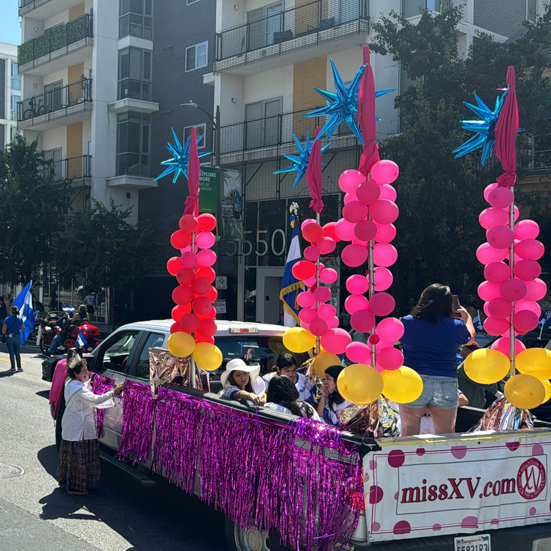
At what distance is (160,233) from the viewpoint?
32344mm

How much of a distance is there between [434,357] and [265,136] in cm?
2133

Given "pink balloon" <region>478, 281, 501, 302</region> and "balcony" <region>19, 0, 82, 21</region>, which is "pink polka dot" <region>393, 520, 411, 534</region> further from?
"balcony" <region>19, 0, 82, 21</region>

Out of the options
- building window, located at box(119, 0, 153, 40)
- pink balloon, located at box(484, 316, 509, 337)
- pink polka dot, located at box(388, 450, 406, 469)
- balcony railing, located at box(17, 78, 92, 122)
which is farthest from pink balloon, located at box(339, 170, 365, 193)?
balcony railing, located at box(17, 78, 92, 122)

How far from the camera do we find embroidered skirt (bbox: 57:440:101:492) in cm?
743

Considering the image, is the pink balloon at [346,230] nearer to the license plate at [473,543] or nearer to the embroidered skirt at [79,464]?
the license plate at [473,543]

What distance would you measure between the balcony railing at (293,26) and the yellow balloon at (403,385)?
19.0 m

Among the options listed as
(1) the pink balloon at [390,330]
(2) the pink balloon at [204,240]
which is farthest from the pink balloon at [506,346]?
(2) the pink balloon at [204,240]

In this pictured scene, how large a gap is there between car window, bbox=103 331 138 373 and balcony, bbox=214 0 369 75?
16.4 m

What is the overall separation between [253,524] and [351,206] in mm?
2289

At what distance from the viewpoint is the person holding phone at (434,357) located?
17.6ft

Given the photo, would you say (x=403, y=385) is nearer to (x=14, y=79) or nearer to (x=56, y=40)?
(x=56, y=40)

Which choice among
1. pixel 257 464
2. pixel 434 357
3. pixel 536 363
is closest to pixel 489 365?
pixel 536 363

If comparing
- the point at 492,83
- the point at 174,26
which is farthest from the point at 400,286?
the point at 174,26

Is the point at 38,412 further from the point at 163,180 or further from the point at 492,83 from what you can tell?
the point at 163,180
